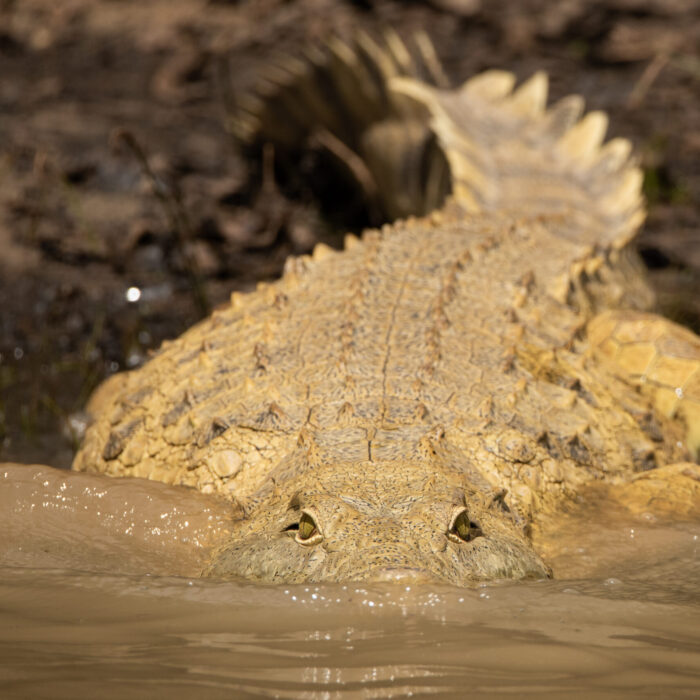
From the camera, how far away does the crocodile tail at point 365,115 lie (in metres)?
6.08

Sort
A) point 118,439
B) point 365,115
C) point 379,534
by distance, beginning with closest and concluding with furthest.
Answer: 1. point 379,534
2. point 118,439
3. point 365,115

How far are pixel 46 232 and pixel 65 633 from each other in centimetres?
499

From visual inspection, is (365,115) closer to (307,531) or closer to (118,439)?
(118,439)

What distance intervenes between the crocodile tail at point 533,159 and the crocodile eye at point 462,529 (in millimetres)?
2453

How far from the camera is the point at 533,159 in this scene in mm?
5777

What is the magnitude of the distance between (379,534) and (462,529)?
0.24m

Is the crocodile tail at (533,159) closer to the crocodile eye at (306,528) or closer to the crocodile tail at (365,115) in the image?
the crocodile tail at (365,115)

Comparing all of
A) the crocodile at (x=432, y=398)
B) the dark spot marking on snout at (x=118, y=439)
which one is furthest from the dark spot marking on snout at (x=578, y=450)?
the dark spot marking on snout at (x=118, y=439)

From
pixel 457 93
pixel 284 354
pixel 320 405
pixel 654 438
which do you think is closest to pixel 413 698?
pixel 320 405

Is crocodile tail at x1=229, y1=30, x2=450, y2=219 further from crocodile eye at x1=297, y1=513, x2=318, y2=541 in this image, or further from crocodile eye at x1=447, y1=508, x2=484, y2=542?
crocodile eye at x1=297, y1=513, x2=318, y2=541

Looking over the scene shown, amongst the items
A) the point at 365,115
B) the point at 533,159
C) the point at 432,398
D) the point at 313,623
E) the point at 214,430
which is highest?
the point at 365,115

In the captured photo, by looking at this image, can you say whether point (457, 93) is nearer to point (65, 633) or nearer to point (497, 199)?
point (497, 199)

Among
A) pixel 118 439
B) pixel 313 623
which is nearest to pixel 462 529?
pixel 313 623

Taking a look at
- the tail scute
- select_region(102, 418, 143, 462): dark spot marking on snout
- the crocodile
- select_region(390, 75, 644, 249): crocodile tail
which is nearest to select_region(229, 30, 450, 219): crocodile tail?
the tail scute
